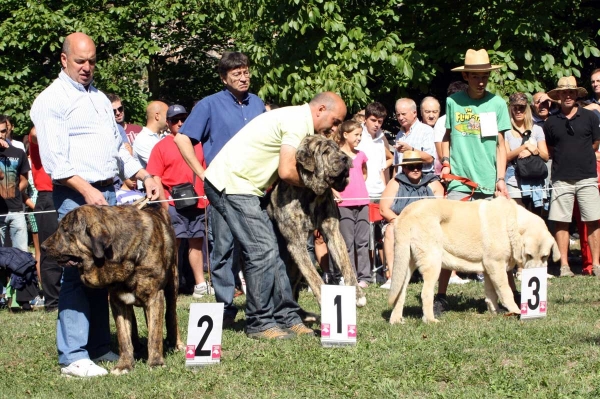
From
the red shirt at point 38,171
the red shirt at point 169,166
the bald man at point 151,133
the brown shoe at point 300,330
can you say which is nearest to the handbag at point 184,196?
the red shirt at point 169,166

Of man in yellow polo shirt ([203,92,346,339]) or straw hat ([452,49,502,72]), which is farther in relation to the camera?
straw hat ([452,49,502,72])

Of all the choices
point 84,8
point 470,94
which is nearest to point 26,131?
point 84,8

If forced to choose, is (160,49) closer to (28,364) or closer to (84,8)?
(84,8)

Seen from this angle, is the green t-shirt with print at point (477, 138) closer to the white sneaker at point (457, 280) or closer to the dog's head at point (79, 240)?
the white sneaker at point (457, 280)

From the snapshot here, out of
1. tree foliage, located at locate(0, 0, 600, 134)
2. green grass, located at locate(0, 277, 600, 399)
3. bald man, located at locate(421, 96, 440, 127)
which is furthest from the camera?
tree foliage, located at locate(0, 0, 600, 134)

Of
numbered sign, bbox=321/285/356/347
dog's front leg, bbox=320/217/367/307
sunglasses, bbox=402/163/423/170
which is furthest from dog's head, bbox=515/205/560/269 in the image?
sunglasses, bbox=402/163/423/170

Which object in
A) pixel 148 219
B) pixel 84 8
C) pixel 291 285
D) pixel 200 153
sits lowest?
pixel 291 285

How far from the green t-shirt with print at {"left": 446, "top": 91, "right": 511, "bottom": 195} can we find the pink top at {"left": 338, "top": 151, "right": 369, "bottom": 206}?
8.10 feet

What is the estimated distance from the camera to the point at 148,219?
20.8ft

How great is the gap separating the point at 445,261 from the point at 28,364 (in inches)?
139

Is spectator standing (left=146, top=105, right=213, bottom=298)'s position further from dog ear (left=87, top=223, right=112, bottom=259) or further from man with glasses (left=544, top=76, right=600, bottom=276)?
dog ear (left=87, top=223, right=112, bottom=259)

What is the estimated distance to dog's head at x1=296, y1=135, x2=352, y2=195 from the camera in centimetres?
679

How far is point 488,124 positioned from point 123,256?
4051mm

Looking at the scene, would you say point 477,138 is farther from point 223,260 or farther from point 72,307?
point 72,307
